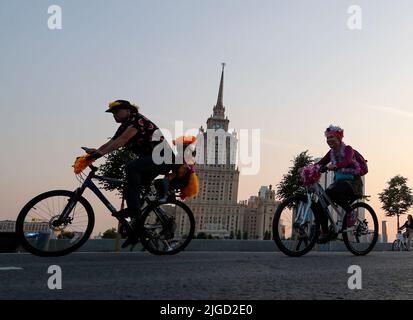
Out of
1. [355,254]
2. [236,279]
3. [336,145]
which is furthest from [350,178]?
[236,279]

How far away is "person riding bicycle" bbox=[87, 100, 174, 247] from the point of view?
545 centimetres

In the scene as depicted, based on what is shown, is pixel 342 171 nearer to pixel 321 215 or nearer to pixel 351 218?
pixel 351 218

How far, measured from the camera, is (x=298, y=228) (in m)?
6.18

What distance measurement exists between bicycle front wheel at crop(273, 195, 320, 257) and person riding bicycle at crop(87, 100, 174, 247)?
A: 173 centimetres

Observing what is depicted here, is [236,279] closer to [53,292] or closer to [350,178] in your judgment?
[53,292]

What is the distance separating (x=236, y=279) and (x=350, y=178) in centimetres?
397

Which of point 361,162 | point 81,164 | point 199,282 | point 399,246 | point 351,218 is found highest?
point 361,162

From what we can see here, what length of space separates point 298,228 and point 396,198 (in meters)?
32.2

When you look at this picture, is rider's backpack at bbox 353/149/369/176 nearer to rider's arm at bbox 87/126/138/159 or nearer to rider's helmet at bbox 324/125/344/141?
rider's helmet at bbox 324/125/344/141

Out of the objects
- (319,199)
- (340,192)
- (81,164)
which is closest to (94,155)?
(81,164)

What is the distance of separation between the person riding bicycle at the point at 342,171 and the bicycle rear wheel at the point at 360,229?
72 millimetres

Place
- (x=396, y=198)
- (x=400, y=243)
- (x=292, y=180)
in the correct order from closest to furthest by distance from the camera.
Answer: (x=400, y=243), (x=292, y=180), (x=396, y=198)

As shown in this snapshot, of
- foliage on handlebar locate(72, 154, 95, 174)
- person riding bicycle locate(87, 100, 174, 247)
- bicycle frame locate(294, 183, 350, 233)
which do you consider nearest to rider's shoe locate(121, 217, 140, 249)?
person riding bicycle locate(87, 100, 174, 247)

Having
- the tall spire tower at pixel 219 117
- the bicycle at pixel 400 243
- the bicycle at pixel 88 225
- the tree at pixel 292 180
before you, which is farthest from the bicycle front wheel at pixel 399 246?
the tall spire tower at pixel 219 117
